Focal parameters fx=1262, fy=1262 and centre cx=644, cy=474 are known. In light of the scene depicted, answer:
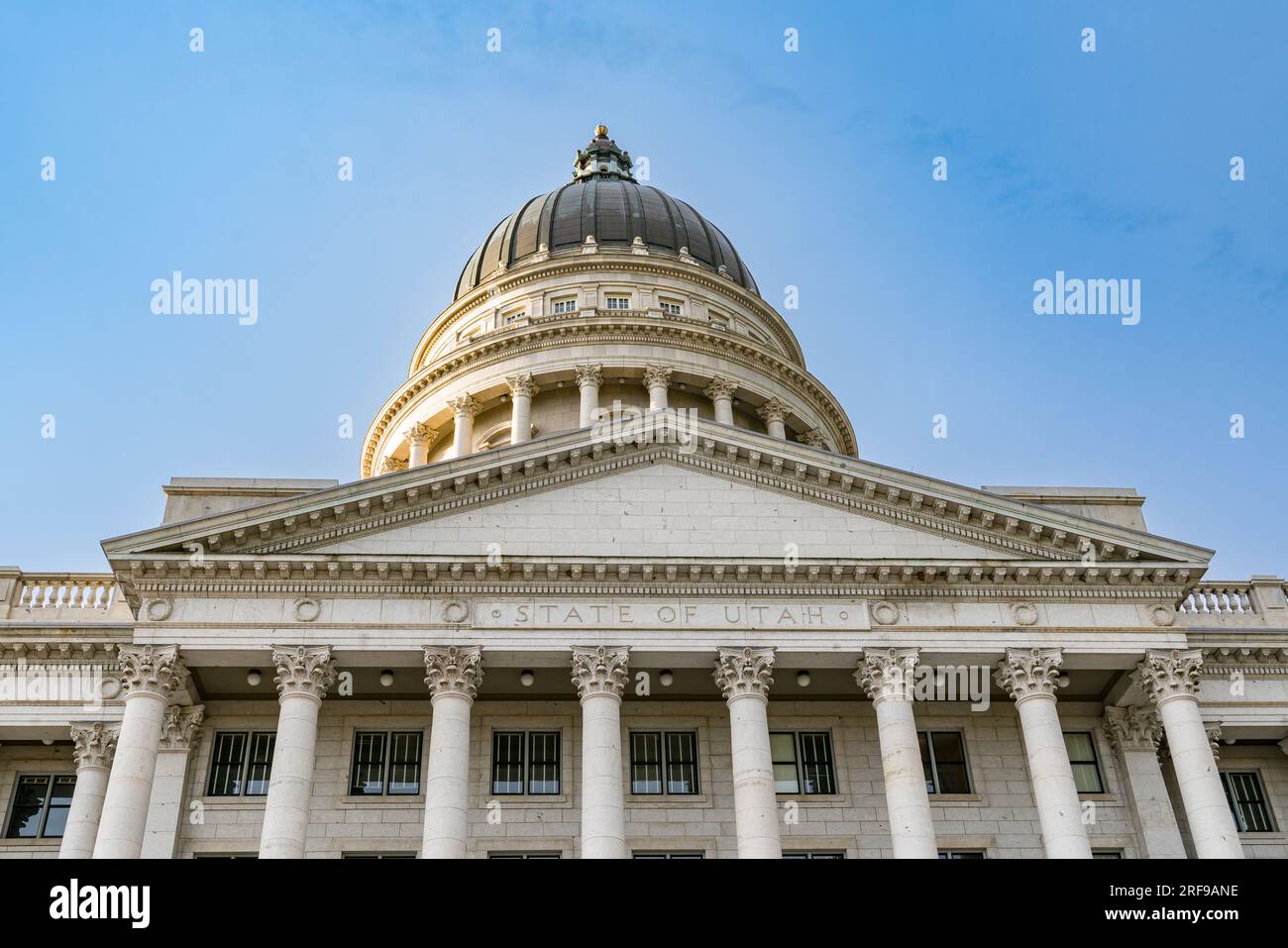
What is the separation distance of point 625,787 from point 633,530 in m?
5.90

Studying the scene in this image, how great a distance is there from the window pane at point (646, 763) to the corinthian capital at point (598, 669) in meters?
2.91

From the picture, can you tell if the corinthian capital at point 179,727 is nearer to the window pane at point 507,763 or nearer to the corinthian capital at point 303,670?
the corinthian capital at point 303,670

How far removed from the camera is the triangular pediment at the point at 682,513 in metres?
28.5

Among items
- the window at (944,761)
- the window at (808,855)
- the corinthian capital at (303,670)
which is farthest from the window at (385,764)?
the window at (944,761)

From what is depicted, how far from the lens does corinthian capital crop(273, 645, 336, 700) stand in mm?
26625

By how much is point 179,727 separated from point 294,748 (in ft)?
15.0

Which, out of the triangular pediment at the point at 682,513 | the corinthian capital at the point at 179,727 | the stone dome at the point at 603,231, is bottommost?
the corinthian capital at the point at 179,727

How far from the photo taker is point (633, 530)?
29.3 metres

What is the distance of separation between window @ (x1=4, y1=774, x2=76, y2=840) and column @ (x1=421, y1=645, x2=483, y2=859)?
9.64m

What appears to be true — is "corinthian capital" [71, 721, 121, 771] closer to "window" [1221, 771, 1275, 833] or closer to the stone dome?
"window" [1221, 771, 1275, 833]

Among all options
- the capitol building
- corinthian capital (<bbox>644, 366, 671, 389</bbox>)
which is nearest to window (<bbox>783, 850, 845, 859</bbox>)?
the capitol building
